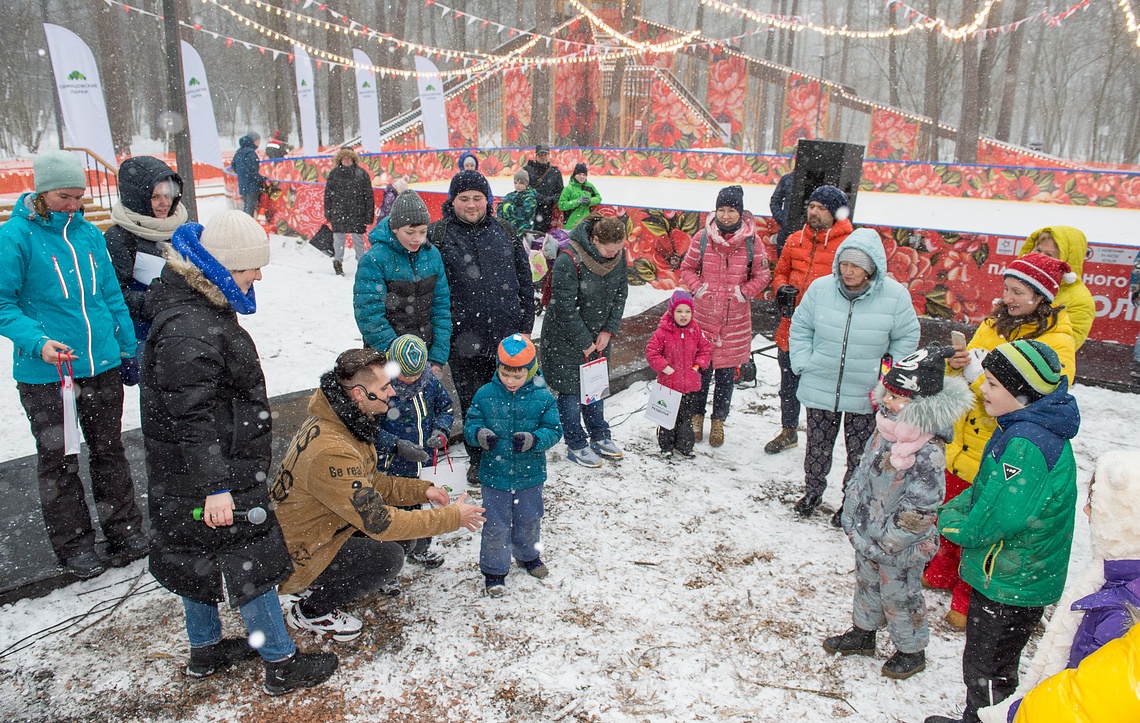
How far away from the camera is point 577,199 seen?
29.7 feet

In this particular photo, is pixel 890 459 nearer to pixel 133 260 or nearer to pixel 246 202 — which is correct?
pixel 133 260

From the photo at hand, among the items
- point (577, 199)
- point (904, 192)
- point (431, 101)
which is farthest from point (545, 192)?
point (904, 192)

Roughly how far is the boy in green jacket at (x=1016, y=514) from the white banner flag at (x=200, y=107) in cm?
1040

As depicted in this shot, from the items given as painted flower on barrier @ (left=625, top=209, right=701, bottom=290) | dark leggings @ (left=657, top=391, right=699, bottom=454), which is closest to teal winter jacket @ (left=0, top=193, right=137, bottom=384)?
dark leggings @ (left=657, top=391, right=699, bottom=454)

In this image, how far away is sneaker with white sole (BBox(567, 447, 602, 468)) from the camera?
5.21 meters

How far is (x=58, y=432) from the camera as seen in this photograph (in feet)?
11.4

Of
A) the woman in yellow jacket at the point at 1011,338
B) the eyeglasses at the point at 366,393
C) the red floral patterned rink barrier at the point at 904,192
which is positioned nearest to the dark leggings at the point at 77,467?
the eyeglasses at the point at 366,393

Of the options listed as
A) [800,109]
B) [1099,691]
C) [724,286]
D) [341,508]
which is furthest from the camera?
[800,109]

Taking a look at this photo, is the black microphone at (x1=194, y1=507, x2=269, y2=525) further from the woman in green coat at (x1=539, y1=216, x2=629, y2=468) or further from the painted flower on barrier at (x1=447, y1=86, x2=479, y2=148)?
the painted flower on barrier at (x1=447, y1=86, x2=479, y2=148)

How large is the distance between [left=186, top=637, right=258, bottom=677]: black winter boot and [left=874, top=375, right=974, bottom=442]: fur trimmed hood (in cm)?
302

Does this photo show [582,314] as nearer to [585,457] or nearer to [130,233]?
[585,457]

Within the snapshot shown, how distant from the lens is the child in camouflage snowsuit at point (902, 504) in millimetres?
2939

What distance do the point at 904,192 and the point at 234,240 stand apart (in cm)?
2062

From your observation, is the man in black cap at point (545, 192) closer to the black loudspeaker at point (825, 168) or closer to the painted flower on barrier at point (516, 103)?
the black loudspeaker at point (825, 168)
